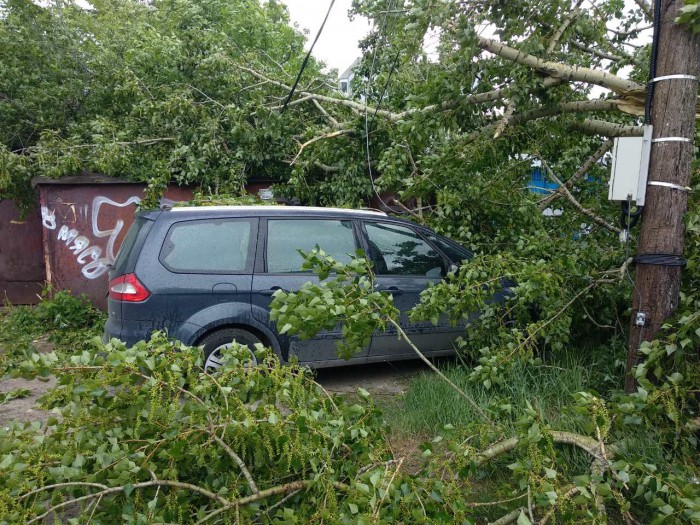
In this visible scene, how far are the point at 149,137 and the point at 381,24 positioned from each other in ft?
14.0

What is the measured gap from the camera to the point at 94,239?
834 cm

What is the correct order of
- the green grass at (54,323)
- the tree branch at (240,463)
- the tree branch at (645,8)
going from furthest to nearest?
1. the green grass at (54,323)
2. the tree branch at (645,8)
3. the tree branch at (240,463)

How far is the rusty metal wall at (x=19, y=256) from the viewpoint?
9133 millimetres

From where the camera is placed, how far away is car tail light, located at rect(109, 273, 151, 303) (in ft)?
16.2

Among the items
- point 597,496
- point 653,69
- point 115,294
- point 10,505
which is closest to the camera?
point 10,505

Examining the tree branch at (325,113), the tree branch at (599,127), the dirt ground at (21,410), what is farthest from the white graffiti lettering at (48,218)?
the tree branch at (599,127)

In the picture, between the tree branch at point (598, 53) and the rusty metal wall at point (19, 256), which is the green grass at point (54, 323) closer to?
the rusty metal wall at point (19, 256)

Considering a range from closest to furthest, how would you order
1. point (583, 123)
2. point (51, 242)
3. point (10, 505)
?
1. point (10, 505)
2. point (583, 123)
3. point (51, 242)

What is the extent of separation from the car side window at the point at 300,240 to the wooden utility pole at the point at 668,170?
264cm

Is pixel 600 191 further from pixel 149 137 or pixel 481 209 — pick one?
pixel 149 137

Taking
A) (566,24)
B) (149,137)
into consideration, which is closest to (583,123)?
(566,24)

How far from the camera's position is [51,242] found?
325 inches

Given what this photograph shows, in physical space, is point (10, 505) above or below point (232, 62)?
below

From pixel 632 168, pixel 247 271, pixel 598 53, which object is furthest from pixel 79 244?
pixel 632 168
